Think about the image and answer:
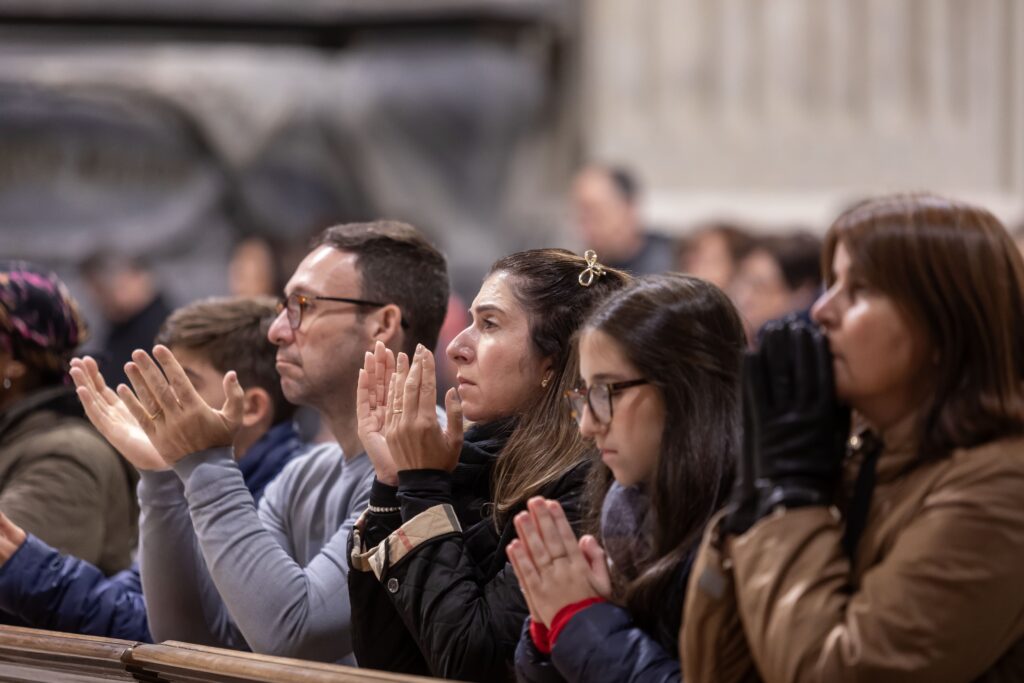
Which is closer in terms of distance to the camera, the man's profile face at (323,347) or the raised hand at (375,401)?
the raised hand at (375,401)

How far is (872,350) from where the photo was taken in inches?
73.0

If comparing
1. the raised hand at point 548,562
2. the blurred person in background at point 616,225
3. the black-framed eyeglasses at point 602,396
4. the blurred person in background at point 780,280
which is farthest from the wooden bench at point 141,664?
the blurred person in background at point 616,225

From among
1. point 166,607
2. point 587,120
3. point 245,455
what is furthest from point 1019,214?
point 166,607

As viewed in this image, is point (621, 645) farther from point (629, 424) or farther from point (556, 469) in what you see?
point (556, 469)

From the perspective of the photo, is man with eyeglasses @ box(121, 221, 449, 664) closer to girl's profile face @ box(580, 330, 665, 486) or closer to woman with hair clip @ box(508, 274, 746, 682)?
woman with hair clip @ box(508, 274, 746, 682)

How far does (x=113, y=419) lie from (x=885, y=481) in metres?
1.54

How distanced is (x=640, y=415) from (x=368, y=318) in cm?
103

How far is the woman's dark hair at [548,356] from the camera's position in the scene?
250 cm

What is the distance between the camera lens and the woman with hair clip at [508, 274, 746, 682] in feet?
6.86

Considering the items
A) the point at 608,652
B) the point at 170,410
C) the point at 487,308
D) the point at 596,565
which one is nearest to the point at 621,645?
the point at 608,652

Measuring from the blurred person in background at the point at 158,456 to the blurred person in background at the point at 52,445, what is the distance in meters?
0.12

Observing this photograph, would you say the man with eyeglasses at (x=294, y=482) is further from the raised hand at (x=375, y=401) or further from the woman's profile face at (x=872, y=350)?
the woman's profile face at (x=872, y=350)

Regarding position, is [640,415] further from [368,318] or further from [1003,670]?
[368,318]

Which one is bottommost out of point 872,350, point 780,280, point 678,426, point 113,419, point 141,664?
point 780,280
